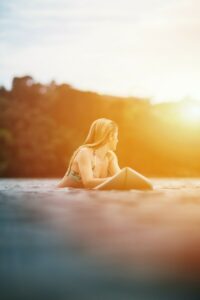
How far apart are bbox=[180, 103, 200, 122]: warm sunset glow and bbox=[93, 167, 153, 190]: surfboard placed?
19.6 metres

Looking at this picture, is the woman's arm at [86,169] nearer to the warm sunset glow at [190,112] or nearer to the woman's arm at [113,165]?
the woman's arm at [113,165]

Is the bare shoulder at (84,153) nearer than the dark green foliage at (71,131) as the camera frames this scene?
Yes

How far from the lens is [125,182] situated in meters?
7.07

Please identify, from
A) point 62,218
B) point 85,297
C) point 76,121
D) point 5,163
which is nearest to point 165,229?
point 62,218

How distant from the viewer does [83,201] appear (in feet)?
19.5

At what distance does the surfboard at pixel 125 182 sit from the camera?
693 centimetres

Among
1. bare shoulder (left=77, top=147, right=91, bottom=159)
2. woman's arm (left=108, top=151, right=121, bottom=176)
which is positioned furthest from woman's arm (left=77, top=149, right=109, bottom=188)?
woman's arm (left=108, top=151, right=121, bottom=176)

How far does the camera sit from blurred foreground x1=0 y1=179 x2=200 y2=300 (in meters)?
2.59

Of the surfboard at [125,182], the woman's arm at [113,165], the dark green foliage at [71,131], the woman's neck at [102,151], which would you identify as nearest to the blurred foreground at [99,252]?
the surfboard at [125,182]

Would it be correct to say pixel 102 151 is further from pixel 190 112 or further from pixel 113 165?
pixel 190 112

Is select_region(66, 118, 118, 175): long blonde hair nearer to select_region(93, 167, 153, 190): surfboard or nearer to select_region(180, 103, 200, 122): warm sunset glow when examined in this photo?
select_region(93, 167, 153, 190): surfboard

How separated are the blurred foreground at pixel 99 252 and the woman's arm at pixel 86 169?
5.12 ft

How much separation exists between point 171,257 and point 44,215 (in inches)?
71.1

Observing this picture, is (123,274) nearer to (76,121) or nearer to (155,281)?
(155,281)
